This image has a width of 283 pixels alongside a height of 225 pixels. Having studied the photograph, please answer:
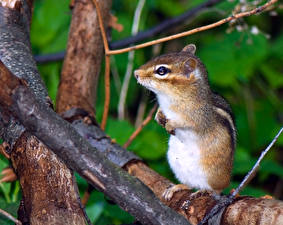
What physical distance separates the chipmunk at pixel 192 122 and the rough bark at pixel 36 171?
1.71 feet

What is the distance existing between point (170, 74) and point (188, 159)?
1.23 ft

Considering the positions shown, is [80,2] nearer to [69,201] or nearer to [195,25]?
[69,201]

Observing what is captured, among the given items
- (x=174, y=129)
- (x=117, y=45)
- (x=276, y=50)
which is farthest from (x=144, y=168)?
(x=276, y=50)

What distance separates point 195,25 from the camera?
4.54 metres

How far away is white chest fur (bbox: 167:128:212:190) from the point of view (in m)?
2.09

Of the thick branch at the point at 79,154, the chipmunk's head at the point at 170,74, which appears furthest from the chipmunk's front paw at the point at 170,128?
the thick branch at the point at 79,154

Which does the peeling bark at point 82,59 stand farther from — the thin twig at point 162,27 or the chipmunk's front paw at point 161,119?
the thin twig at point 162,27

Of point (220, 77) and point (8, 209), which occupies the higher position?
point (220, 77)

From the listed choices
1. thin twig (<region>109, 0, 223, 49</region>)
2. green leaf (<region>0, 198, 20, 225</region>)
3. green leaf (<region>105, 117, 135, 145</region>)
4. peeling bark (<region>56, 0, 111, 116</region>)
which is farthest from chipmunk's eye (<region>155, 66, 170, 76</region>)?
thin twig (<region>109, 0, 223, 49</region>)

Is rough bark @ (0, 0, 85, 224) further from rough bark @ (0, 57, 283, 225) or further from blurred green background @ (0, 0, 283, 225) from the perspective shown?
blurred green background @ (0, 0, 283, 225)

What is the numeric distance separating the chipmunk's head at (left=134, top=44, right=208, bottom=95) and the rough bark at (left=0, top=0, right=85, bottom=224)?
48 centimetres

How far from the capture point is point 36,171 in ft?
5.37

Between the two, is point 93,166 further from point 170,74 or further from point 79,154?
point 170,74

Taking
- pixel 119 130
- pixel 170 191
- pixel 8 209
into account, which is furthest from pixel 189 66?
pixel 8 209
